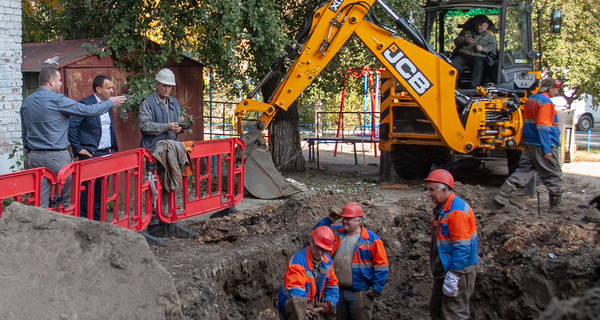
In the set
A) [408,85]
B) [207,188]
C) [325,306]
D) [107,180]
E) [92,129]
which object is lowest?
[325,306]

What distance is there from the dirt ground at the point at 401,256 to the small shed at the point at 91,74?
2.42 meters

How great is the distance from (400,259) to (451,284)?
2997mm

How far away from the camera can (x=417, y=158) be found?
13.0 meters

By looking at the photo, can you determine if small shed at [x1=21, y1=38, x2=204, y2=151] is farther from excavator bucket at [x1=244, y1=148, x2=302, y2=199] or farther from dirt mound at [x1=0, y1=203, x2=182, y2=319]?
dirt mound at [x1=0, y1=203, x2=182, y2=319]

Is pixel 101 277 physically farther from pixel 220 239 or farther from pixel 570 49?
pixel 570 49

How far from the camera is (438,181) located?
585 cm

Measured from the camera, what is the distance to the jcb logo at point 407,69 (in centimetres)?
1123

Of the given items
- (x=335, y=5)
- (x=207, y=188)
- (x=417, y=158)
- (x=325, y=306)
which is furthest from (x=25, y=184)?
(x=417, y=158)

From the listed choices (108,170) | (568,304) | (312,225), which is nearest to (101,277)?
(108,170)

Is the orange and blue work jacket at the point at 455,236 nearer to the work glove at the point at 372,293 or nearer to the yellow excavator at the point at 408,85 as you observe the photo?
the work glove at the point at 372,293

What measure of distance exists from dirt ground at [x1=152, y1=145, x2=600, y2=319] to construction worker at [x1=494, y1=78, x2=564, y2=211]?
1.06ft

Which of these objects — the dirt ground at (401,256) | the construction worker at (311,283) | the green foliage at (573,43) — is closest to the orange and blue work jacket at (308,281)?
the construction worker at (311,283)

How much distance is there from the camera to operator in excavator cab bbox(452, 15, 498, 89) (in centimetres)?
1180

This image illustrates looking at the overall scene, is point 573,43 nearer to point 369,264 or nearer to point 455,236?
point 369,264
